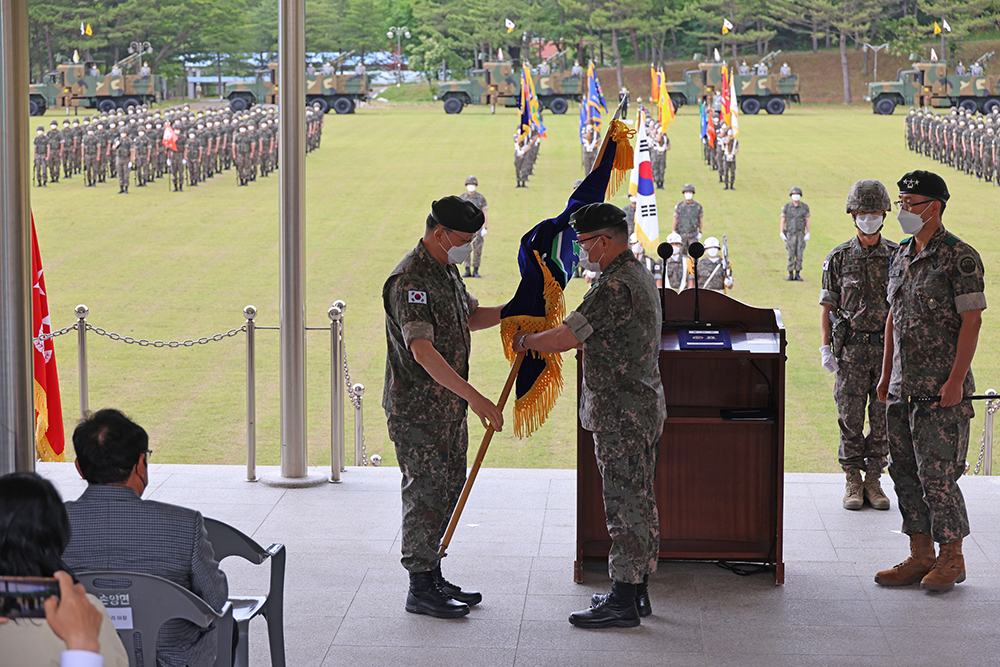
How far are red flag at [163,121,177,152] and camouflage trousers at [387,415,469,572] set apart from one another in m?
22.8

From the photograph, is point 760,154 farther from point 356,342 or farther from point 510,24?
point 356,342

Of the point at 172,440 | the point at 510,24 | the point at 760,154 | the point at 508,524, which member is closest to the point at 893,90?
the point at 760,154

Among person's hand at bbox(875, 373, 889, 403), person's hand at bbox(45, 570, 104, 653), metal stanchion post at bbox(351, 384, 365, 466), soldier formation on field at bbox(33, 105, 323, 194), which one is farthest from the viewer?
soldier formation on field at bbox(33, 105, 323, 194)

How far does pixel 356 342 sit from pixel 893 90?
29.7 metres

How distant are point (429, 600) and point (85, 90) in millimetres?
31884

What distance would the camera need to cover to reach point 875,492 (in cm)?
484

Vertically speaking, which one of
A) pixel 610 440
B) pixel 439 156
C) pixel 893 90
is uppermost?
pixel 893 90

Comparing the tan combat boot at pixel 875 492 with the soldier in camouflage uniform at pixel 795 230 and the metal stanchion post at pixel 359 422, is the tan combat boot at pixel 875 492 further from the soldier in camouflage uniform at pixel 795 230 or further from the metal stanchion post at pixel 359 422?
the soldier in camouflage uniform at pixel 795 230

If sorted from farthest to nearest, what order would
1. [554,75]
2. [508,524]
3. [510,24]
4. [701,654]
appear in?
[554,75] → [510,24] → [508,524] → [701,654]

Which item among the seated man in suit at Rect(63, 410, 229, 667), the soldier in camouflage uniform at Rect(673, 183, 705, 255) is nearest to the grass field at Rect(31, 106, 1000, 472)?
the soldier in camouflage uniform at Rect(673, 183, 705, 255)

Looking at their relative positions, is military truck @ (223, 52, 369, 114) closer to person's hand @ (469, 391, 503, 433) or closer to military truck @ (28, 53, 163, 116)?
military truck @ (28, 53, 163, 116)

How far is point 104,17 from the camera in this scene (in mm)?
33156

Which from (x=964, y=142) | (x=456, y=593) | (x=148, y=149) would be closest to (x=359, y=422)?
(x=456, y=593)

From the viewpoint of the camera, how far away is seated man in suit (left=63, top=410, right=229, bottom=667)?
2328 mm
